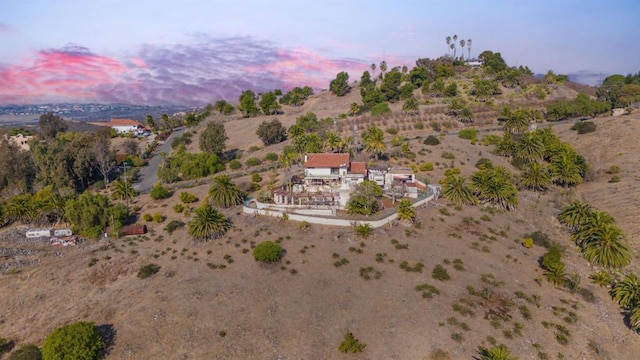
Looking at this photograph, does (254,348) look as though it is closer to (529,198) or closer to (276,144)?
(529,198)

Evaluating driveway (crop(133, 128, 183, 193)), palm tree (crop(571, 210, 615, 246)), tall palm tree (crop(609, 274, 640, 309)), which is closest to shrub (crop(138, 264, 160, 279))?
driveway (crop(133, 128, 183, 193))

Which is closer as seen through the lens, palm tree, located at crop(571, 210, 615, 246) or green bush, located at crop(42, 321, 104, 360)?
green bush, located at crop(42, 321, 104, 360)

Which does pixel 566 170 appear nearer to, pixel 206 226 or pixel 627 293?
pixel 627 293

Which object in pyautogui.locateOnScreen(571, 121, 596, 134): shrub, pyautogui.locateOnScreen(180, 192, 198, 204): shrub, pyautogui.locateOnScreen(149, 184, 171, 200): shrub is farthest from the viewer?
pyautogui.locateOnScreen(571, 121, 596, 134): shrub

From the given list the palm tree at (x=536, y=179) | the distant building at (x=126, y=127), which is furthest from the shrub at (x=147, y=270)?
the distant building at (x=126, y=127)

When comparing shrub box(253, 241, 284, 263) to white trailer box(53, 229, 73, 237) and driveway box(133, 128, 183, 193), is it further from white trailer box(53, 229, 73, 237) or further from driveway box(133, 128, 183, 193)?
driveway box(133, 128, 183, 193)

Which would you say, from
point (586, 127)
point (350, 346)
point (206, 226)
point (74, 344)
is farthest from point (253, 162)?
point (586, 127)
